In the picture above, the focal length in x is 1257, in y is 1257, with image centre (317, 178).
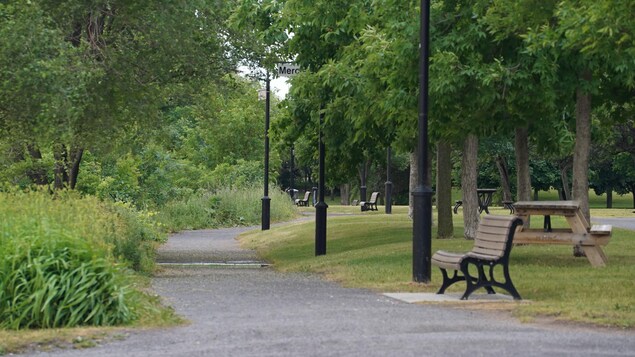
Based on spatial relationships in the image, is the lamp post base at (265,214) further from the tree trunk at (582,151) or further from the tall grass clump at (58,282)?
the tall grass clump at (58,282)

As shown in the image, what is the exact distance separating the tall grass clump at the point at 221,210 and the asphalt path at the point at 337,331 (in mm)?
29804

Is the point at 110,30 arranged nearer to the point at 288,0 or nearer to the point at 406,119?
the point at 288,0

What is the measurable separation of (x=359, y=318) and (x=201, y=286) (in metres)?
5.53

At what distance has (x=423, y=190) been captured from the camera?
17594 mm

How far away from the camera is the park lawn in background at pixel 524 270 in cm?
1359

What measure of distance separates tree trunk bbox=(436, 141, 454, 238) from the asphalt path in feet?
42.0

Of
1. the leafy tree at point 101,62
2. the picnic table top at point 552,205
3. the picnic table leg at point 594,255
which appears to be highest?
the leafy tree at point 101,62

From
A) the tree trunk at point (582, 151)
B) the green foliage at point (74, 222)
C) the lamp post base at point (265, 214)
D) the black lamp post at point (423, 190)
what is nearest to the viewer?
the green foliage at point (74, 222)

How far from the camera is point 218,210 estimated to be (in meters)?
51.2

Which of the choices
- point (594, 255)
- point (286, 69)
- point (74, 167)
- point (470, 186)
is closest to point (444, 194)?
point (470, 186)

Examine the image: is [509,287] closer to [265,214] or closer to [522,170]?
[522,170]

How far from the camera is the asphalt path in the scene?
10305mm

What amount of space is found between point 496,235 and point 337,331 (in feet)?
14.5

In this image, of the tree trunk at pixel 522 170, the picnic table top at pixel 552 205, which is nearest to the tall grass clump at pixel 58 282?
the picnic table top at pixel 552 205
